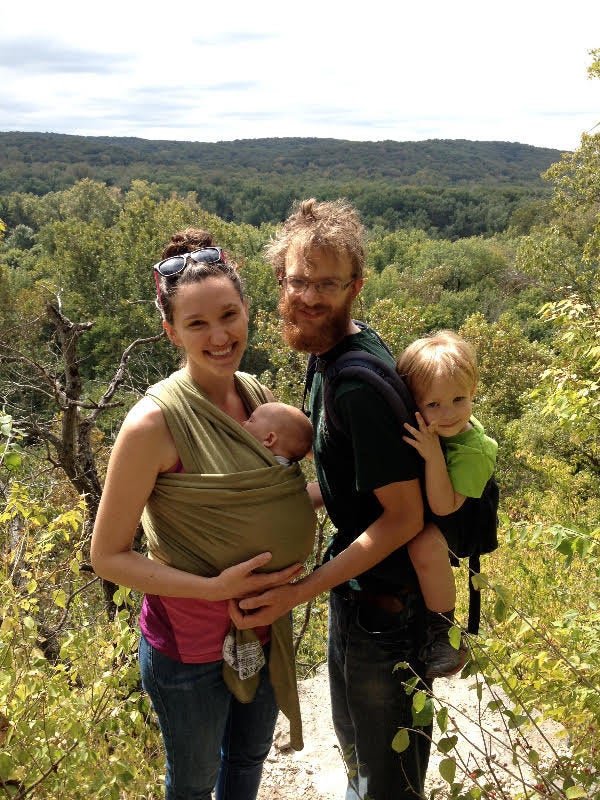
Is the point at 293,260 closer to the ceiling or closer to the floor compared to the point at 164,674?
closer to the ceiling

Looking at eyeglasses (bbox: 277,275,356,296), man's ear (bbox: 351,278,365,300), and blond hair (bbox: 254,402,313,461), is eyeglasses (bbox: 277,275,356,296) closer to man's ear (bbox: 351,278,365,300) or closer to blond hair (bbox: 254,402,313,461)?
man's ear (bbox: 351,278,365,300)

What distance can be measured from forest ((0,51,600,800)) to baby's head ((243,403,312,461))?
2.18ft

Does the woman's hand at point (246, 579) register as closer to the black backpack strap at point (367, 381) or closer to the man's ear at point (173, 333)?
the black backpack strap at point (367, 381)

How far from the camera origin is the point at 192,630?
1848mm

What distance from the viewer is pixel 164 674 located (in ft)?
6.14

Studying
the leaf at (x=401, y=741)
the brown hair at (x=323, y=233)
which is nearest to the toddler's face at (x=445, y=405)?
the brown hair at (x=323, y=233)

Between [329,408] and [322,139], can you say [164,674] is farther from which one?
[322,139]

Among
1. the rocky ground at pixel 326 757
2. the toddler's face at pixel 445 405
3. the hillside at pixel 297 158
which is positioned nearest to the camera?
the toddler's face at pixel 445 405

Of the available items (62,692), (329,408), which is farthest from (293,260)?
(62,692)

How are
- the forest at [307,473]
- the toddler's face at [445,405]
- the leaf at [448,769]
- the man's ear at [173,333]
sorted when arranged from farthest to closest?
the forest at [307,473] → the man's ear at [173,333] → the toddler's face at [445,405] → the leaf at [448,769]

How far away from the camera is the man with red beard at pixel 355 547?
1799 mm

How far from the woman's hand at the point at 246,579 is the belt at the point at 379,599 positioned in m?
0.23

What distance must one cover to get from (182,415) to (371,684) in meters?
0.95

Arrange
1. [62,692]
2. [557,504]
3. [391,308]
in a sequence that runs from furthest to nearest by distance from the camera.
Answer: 1. [391,308]
2. [557,504]
3. [62,692]
